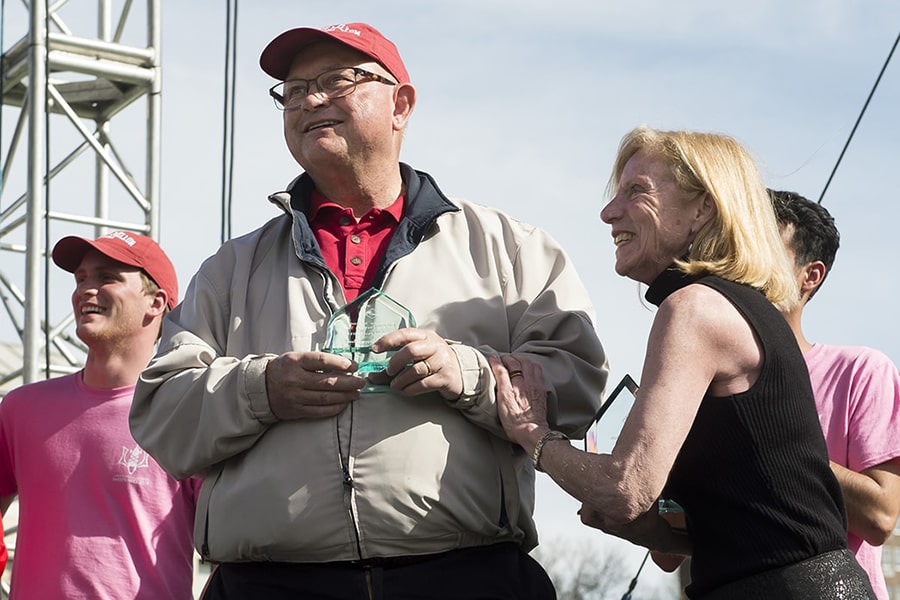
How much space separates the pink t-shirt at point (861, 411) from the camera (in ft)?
9.59

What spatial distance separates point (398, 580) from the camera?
2643 millimetres

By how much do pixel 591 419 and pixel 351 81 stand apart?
0.92 m

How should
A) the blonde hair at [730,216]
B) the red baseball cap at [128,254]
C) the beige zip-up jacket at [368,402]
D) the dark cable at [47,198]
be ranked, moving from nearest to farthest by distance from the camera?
the blonde hair at [730,216] < the beige zip-up jacket at [368,402] < the red baseball cap at [128,254] < the dark cable at [47,198]

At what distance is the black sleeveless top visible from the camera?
2.31m

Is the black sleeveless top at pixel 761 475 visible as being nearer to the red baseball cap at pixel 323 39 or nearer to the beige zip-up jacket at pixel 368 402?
the beige zip-up jacket at pixel 368 402

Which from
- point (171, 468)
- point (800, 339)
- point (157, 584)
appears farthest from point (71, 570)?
point (800, 339)

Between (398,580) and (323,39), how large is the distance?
3.95 feet

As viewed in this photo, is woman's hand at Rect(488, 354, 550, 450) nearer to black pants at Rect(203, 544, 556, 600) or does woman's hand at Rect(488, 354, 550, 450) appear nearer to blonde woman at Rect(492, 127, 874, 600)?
blonde woman at Rect(492, 127, 874, 600)

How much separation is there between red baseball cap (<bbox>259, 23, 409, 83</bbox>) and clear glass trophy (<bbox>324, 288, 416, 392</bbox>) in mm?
605

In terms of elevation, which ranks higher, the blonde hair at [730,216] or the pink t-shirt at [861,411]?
the blonde hair at [730,216]

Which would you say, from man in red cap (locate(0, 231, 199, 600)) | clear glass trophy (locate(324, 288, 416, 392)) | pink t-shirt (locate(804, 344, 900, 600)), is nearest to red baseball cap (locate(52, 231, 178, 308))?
man in red cap (locate(0, 231, 199, 600))

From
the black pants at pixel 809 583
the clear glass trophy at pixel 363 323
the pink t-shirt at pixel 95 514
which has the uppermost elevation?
the clear glass trophy at pixel 363 323

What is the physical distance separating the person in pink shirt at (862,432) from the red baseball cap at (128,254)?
1893 millimetres

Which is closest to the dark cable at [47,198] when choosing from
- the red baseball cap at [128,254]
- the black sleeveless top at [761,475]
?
the red baseball cap at [128,254]
